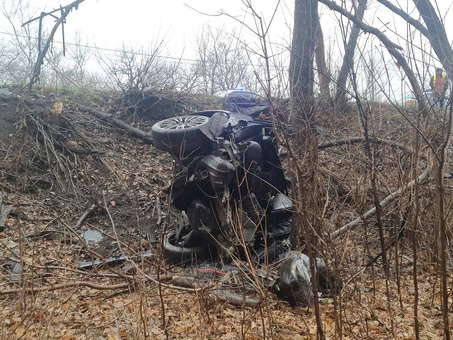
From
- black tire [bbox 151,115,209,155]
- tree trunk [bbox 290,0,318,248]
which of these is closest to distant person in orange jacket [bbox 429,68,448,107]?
tree trunk [bbox 290,0,318,248]

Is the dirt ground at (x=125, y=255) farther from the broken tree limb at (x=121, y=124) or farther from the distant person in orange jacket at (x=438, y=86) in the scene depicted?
the distant person in orange jacket at (x=438, y=86)

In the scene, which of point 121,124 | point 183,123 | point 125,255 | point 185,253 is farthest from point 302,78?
point 121,124

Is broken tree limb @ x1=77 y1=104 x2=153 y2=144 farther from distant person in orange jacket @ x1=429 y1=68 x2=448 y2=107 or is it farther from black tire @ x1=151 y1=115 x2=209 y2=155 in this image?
distant person in orange jacket @ x1=429 y1=68 x2=448 y2=107

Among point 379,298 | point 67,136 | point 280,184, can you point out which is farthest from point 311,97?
point 67,136

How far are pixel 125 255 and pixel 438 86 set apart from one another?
3196mm

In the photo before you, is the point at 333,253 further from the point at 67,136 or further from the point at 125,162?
the point at 67,136

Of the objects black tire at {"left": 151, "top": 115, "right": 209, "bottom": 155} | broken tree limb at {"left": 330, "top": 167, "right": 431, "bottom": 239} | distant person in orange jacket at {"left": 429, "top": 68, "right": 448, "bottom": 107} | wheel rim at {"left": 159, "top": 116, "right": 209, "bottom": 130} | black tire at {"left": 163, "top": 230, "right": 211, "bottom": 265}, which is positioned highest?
distant person in orange jacket at {"left": 429, "top": 68, "right": 448, "bottom": 107}

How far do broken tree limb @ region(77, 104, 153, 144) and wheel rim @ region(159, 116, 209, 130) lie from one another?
4.79 m

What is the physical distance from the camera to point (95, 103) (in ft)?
36.4

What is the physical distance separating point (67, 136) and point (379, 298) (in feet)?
24.6

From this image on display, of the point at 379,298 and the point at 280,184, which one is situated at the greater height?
the point at 280,184

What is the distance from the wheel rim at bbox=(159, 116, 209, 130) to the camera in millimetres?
5059

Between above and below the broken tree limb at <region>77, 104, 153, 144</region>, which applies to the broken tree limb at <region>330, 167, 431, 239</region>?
below

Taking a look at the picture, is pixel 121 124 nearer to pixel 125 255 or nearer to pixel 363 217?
pixel 125 255
